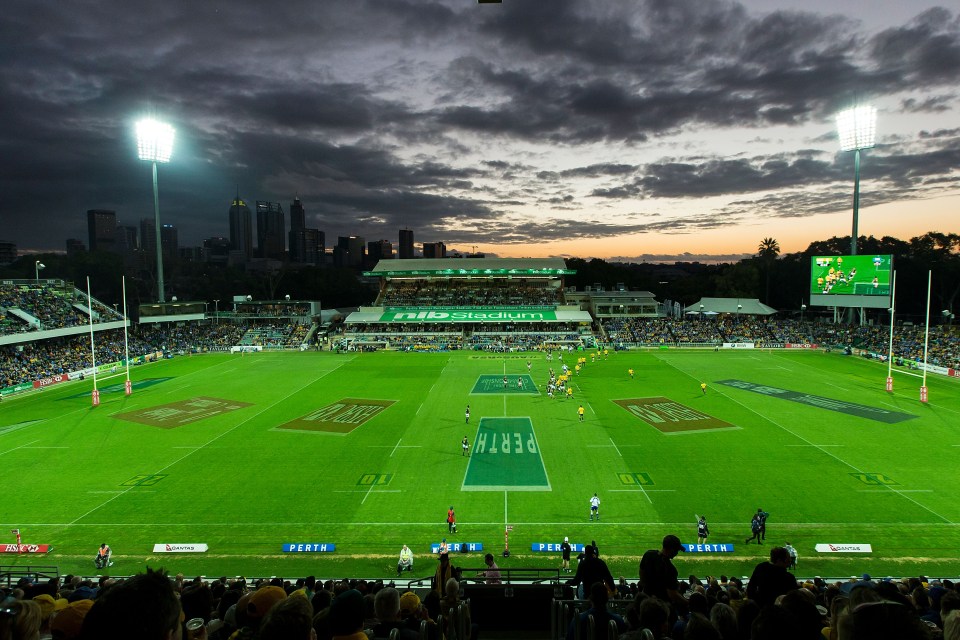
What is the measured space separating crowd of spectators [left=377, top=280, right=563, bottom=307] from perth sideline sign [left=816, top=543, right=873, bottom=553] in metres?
68.8

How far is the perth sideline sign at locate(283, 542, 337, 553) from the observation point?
59.5 feet

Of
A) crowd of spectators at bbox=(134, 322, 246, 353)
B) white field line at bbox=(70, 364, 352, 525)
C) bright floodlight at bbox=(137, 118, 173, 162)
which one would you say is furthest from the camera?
crowd of spectators at bbox=(134, 322, 246, 353)

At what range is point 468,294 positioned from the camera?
3580 inches

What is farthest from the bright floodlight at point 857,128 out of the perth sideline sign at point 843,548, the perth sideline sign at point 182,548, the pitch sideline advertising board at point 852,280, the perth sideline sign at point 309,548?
the perth sideline sign at point 182,548

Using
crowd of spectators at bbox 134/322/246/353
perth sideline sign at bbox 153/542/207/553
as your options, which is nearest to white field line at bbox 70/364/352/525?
perth sideline sign at bbox 153/542/207/553

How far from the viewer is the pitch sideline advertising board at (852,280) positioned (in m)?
56.2

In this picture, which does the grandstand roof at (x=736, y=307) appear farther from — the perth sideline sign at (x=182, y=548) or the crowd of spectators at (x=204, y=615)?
the crowd of spectators at (x=204, y=615)

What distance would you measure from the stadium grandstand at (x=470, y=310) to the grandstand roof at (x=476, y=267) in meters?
0.16

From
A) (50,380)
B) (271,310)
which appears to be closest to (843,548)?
(50,380)

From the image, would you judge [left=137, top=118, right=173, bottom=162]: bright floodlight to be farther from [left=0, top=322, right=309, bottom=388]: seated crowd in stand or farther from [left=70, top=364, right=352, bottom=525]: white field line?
[left=70, top=364, right=352, bottom=525]: white field line

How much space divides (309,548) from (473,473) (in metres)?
8.69

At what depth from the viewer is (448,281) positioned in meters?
95.1

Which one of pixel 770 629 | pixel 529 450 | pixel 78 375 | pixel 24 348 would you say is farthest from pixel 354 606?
pixel 24 348

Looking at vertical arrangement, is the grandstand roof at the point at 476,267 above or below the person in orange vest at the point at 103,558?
above
